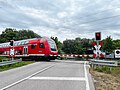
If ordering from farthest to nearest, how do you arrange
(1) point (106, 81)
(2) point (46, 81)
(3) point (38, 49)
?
(3) point (38, 49) → (1) point (106, 81) → (2) point (46, 81)

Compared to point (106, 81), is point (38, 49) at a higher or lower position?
higher

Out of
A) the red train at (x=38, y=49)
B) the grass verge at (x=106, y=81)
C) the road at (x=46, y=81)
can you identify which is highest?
the red train at (x=38, y=49)

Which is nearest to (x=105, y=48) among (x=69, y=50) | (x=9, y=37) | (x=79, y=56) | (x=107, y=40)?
(x=107, y=40)

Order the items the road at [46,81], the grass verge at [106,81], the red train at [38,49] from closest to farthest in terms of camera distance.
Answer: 1. the road at [46,81]
2. the grass verge at [106,81]
3. the red train at [38,49]

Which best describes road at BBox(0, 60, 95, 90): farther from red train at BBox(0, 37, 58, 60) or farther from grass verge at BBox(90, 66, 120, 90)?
red train at BBox(0, 37, 58, 60)

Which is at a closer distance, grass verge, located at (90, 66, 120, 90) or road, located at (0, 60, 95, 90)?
road, located at (0, 60, 95, 90)

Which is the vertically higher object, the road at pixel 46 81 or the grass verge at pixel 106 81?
the road at pixel 46 81

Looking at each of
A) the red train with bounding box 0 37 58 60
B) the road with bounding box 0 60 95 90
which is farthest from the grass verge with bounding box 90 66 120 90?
the red train with bounding box 0 37 58 60

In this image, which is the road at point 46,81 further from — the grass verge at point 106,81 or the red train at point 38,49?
the red train at point 38,49

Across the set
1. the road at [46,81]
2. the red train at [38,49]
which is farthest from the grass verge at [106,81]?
the red train at [38,49]

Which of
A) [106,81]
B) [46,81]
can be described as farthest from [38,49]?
[106,81]

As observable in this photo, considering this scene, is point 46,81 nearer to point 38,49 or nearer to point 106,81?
point 106,81

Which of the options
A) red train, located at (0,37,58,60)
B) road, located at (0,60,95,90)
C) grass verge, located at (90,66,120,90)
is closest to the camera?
road, located at (0,60,95,90)

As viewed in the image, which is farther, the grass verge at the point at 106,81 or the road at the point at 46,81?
the grass verge at the point at 106,81
